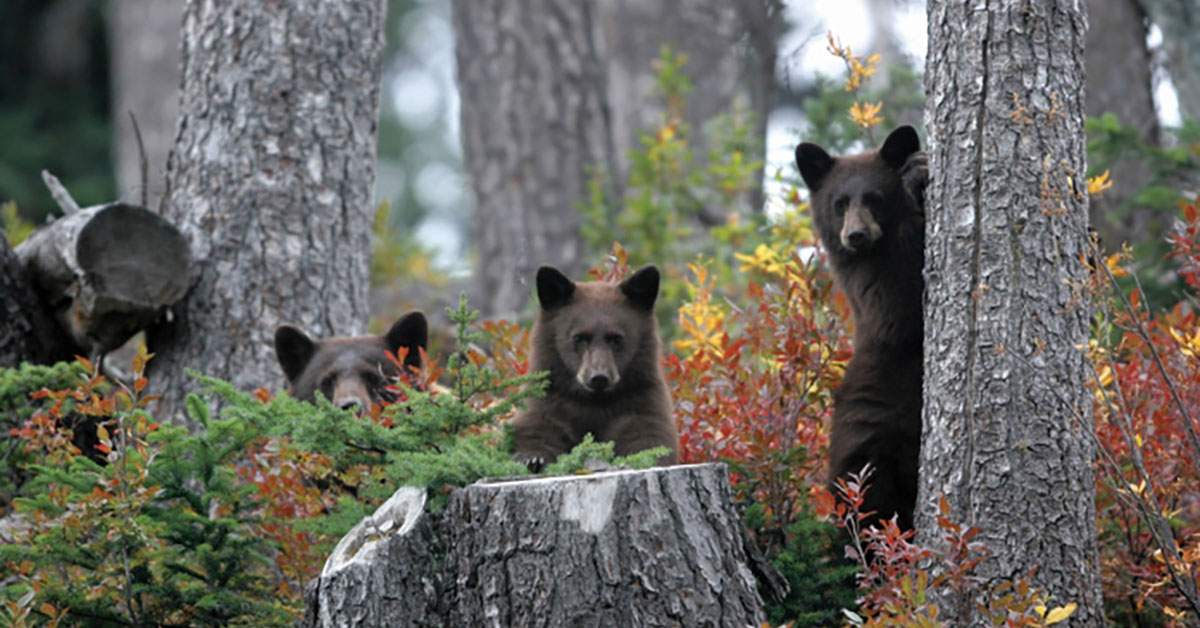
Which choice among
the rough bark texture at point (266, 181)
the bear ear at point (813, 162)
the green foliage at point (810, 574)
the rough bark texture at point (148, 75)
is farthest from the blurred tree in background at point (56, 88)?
the green foliage at point (810, 574)

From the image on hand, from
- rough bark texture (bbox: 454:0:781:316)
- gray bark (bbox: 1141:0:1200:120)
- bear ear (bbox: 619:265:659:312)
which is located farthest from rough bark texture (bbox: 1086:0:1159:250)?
bear ear (bbox: 619:265:659:312)

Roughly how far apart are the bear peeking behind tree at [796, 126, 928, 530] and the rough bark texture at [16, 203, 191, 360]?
3.45 metres

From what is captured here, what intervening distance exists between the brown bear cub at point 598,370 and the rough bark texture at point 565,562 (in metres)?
1.18

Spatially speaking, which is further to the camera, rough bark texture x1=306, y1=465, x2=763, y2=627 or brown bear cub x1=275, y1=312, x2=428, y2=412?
brown bear cub x1=275, y1=312, x2=428, y2=412

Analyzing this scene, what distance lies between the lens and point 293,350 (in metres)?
7.33

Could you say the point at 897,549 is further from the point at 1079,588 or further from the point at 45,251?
the point at 45,251

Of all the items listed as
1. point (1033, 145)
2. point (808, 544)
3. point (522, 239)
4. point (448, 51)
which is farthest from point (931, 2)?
point (448, 51)

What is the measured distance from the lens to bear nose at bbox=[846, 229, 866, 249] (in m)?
6.27

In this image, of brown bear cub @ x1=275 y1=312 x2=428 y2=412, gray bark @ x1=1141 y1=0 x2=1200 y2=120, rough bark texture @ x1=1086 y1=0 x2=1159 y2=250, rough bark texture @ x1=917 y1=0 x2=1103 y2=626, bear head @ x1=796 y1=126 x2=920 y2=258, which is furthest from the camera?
rough bark texture @ x1=1086 y1=0 x2=1159 y2=250

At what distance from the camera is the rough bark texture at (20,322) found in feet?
24.7

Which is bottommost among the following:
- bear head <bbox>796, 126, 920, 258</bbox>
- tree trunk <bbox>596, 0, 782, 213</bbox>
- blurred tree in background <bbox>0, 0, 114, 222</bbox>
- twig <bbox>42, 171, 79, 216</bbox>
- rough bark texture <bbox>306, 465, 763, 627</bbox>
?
rough bark texture <bbox>306, 465, 763, 627</bbox>

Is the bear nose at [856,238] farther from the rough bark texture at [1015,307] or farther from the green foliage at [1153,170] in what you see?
the green foliage at [1153,170]

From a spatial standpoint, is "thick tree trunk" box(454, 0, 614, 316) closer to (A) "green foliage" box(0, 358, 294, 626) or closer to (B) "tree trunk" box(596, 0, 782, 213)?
(B) "tree trunk" box(596, 0, 782, 213)

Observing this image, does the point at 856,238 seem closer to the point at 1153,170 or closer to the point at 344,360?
the point at 344,360
